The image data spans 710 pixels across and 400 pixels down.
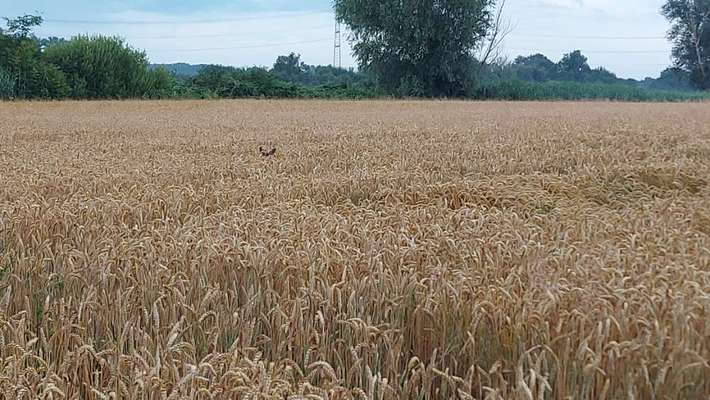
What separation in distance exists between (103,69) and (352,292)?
38.8m

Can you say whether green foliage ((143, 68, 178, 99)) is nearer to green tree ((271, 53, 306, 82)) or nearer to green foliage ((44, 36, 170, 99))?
green foliage ((44, 36, 170, 99))

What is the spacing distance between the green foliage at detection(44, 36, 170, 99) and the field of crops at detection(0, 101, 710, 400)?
3515 cm

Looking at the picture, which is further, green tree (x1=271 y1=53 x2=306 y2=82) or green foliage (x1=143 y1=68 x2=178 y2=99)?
green tree (x1=271 y1=53 x2=306 y2=82)

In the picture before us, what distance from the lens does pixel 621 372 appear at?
159 centimetres

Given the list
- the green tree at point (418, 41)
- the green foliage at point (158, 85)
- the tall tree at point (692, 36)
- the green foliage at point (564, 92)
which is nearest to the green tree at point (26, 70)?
the green foliage at point (158, 85)

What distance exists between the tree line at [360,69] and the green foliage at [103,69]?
58 millimetres

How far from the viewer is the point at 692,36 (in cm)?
6153

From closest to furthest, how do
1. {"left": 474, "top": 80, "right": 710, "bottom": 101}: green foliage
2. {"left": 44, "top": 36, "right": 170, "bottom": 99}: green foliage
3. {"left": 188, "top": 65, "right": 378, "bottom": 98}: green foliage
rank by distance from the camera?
{"left": 44, "top": 36, "right": 170, "bottom": 99}: green foliage → {"left": 188, "top": 65, "right": 378, "bottom": 98}: green foliage → {"left": 474, "top": 80, "right": 710, "bottom": 101}: green foliage

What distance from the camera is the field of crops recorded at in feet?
5.24

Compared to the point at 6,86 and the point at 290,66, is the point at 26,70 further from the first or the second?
the point at 290,66

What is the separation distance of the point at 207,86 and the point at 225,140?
112 ft

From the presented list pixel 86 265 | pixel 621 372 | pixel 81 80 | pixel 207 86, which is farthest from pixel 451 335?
pixel 207 86

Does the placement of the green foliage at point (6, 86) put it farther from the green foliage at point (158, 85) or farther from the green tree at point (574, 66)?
the green tree at point (574, 66)

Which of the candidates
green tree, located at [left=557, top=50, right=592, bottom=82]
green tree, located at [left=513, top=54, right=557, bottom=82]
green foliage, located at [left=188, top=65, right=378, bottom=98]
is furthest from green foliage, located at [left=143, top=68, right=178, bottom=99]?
green tree, located at [left=557, top=50, right=592, bottom=82]
